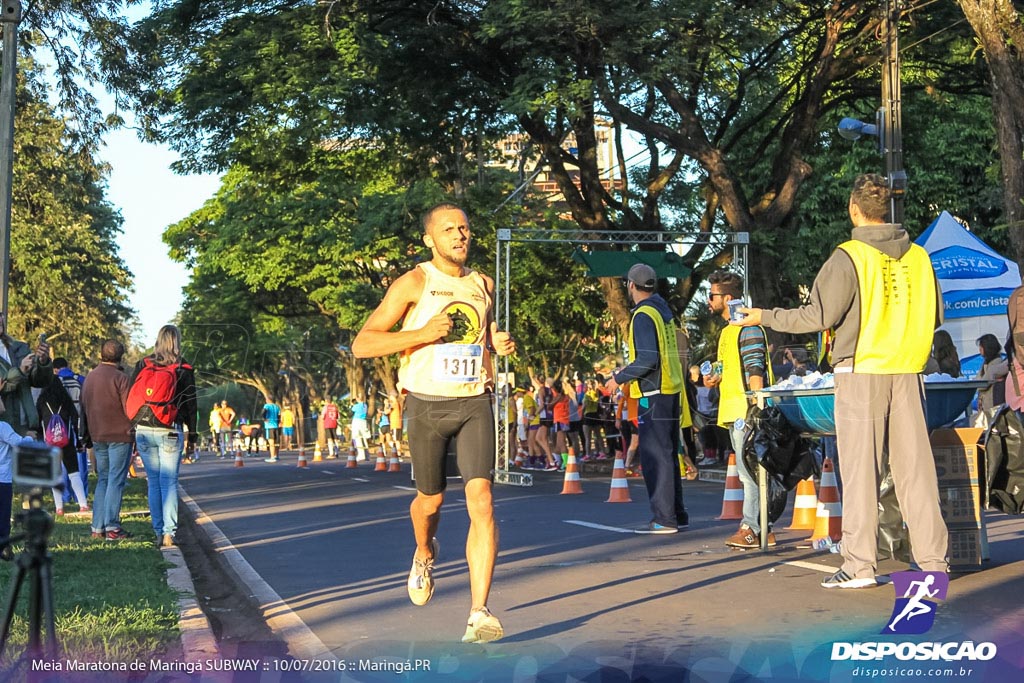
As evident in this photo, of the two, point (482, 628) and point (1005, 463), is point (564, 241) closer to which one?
point (1005, 463)

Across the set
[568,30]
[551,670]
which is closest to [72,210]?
[568,30]

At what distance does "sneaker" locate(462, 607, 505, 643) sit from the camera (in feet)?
21.7

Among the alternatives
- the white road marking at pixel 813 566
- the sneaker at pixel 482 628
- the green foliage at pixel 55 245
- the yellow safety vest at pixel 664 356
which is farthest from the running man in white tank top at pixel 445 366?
the green foliage at pixel 55 245

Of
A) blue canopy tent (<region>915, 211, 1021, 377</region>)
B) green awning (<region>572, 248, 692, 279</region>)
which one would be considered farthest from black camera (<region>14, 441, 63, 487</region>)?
green awning (<region>572, 248, 692, 279</region>)

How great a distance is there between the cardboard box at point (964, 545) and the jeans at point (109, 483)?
24.9 ft

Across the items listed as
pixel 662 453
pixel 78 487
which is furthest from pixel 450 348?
pixel 78 487

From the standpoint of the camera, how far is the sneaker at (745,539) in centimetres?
1054

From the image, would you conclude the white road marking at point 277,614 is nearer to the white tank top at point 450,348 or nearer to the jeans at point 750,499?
the white tank top at point 450,348

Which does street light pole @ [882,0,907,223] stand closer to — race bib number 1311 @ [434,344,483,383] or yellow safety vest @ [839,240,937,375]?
yellow safety vest @ [839,240,937,375]

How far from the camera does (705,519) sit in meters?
13.7

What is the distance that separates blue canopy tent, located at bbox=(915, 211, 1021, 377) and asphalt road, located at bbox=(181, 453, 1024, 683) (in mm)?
8670

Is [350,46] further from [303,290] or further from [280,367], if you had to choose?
[280,367]

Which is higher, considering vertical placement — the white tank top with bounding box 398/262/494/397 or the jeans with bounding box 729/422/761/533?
the white tank top with bounding box 398/262/494/397

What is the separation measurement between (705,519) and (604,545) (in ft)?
8.97
